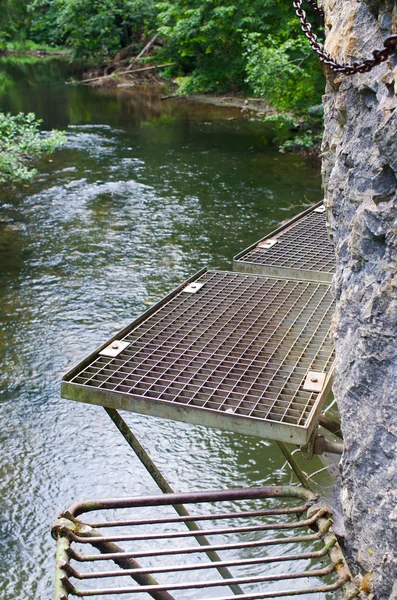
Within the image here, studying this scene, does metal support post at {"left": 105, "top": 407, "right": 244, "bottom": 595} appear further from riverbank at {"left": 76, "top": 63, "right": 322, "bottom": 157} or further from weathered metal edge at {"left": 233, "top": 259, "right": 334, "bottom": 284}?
riverbank at {"left": 76, "top": 63, "right": 322, "bottom": 157}

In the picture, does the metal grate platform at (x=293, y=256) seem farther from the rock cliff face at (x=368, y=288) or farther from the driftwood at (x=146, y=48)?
the driftwood at (x=146, y=48)

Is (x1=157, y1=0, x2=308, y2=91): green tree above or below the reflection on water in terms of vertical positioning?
above

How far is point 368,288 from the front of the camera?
96.2 inches

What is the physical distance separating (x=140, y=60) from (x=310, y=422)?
30336mm

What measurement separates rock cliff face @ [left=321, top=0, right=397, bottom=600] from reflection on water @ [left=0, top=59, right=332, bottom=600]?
318 cm

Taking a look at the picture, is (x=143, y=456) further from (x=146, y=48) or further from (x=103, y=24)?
(x=103, y=24)

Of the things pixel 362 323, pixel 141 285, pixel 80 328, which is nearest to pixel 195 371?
pixel 362 323

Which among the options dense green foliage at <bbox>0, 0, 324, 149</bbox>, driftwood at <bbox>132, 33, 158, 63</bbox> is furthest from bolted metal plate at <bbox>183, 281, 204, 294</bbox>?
driftwood at <bbox>132, 33, 158, 63</bbox>

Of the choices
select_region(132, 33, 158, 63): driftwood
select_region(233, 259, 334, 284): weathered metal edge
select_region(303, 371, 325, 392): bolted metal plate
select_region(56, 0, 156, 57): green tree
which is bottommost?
select_region(233, 259, 334, 284): weathered metal edge

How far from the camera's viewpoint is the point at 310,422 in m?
3.22

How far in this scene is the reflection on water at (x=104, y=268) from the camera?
230 inches

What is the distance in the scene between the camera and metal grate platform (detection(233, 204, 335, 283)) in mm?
5668

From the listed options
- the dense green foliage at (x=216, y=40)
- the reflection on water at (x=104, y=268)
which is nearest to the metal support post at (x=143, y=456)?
the reflection on water at (x=104, y=268)

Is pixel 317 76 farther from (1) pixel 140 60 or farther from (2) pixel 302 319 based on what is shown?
(1) pixel 140 60
